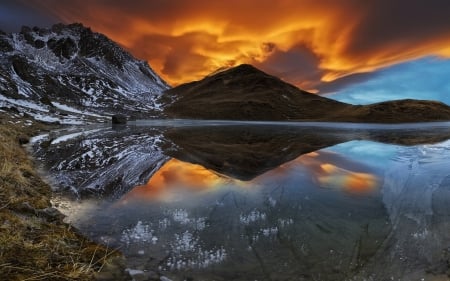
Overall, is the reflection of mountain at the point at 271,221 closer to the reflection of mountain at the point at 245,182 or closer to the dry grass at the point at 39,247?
the reflection of mountain at the point at 245,182

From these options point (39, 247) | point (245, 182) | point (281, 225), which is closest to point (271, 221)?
point (281, 225)

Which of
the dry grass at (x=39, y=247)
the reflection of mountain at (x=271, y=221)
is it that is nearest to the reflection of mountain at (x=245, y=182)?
the reflection of mountain at (x=271, y=221)

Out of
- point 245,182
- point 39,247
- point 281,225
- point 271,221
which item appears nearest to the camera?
point 39,247

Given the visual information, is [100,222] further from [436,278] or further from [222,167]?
[222,167]

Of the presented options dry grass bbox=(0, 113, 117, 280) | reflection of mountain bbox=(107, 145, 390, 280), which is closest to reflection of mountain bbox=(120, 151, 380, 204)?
reflection of mountain bbox=(107, 145, 390, 280)

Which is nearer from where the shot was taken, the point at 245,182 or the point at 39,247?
the point at 39,247

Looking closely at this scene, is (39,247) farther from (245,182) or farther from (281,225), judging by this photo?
(245,182)

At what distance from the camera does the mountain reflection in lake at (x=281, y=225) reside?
29.8 feet

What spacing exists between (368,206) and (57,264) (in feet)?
36.3

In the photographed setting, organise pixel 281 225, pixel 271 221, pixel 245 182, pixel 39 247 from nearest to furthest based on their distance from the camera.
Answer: pixel 39 247 < pixel 281 225 < pixel 271 221 < pixel 245 182

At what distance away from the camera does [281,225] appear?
12047 mm

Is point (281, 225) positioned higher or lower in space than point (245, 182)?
lower

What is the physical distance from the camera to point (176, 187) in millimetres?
17938

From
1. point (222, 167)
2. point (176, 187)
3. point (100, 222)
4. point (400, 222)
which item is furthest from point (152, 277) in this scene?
point (222, 167)
